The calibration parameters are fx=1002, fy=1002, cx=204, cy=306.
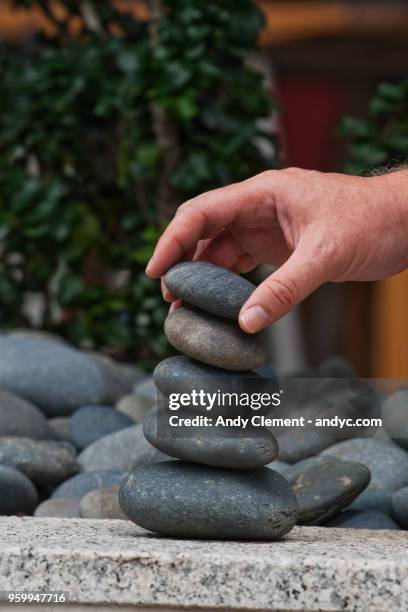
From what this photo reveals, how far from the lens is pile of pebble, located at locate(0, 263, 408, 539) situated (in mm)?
1615

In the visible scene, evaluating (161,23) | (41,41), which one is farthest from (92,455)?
(41,41)

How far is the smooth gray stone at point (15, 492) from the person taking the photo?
2111 mm

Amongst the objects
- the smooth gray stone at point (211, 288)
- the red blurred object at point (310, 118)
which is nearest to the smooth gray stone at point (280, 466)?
the smooth gray stone at point (211, 288)

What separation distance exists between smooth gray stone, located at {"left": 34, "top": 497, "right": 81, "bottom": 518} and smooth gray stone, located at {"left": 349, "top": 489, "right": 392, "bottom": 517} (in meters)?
0.58

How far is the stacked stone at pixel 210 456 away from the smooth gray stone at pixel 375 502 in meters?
0.48

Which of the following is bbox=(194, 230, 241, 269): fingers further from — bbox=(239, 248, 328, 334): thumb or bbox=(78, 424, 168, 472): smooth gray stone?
bbox=(78, 424, 168, 472): smooth gray stone

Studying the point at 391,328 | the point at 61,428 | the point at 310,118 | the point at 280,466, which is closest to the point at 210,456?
the point at 280,466

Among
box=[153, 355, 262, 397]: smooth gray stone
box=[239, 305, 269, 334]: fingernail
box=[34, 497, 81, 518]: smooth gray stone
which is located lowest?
box=[34, 497, 81, 518]: smooth gray stone

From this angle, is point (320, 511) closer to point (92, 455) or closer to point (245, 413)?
point (245, 413)

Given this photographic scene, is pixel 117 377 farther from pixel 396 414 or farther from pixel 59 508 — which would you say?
pixel 396 414

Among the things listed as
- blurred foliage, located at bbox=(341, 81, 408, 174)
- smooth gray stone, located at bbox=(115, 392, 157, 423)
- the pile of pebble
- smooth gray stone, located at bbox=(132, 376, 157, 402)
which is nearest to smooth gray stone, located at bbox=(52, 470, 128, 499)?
the pile of pebble

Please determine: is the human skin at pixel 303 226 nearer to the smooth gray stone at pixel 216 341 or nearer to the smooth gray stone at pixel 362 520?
the smooth gray stone at pixel 216 341

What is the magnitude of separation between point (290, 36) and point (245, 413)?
15.5 ft

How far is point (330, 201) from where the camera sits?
168 centimetres
